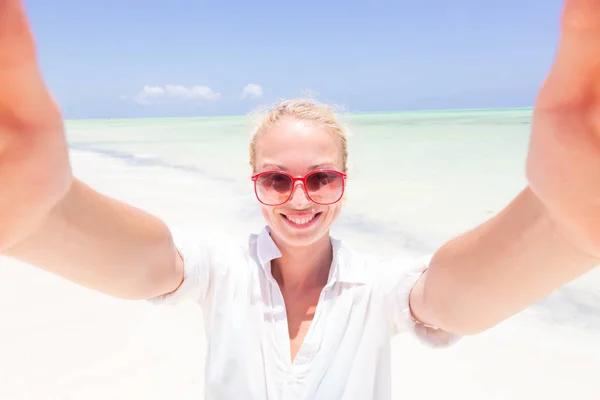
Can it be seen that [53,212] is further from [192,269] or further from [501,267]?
[501,267]

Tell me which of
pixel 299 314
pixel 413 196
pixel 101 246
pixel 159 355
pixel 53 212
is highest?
pixel 53 212

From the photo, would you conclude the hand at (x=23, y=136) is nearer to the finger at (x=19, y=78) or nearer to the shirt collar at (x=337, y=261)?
the finger at (x=19, y=78)

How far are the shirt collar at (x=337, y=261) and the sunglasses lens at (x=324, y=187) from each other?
0.18 meters

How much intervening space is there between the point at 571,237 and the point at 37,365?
274 centimetres

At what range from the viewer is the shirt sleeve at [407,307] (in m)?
1.18

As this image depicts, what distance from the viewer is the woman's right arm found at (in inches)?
24.3

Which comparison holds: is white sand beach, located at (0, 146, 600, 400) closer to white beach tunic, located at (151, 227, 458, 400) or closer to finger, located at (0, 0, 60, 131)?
white beach tunic, located at (151, 227, 458, 400)

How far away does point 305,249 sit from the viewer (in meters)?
1.50

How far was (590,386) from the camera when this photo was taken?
96.7 inches

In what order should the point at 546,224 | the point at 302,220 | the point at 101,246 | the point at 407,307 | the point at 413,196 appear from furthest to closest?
the point at 413,196, the point at 302,220, the point at 407,307, the point at 101,246, the point at 546,224

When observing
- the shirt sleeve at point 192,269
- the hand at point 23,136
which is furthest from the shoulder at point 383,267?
the hand at point 23,136

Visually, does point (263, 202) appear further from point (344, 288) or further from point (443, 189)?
point (443, 189)

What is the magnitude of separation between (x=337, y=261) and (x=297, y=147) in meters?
0.39

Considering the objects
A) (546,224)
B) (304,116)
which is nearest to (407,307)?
(546,224)
